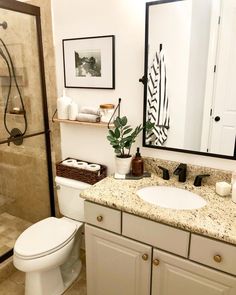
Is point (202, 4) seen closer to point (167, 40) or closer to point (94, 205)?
point (167, 40)

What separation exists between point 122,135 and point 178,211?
65 cm

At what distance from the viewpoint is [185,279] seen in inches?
47.1

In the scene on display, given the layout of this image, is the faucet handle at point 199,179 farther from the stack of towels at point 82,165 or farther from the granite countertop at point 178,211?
the stack of towels at point 82,165

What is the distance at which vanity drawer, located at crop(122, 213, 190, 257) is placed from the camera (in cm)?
117

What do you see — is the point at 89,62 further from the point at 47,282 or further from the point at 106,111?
the point at 47,282

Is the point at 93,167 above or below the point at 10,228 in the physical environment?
above

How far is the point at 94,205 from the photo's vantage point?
1.40 meters

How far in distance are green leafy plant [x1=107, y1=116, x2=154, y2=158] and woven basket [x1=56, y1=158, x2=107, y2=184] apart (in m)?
0.27

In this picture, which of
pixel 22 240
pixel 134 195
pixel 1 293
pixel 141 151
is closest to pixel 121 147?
pixel 141 151

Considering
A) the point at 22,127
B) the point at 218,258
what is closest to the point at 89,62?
the point at 22,127

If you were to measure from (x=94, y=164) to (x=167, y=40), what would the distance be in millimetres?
1014

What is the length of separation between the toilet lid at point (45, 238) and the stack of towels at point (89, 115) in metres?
0.77

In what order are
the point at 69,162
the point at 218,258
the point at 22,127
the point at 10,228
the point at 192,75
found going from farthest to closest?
the point at 10,228
the point at 22,127
the point at 69,162
the point at 192,75
the point at 218,258

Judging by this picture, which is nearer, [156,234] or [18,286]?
[156,234]
